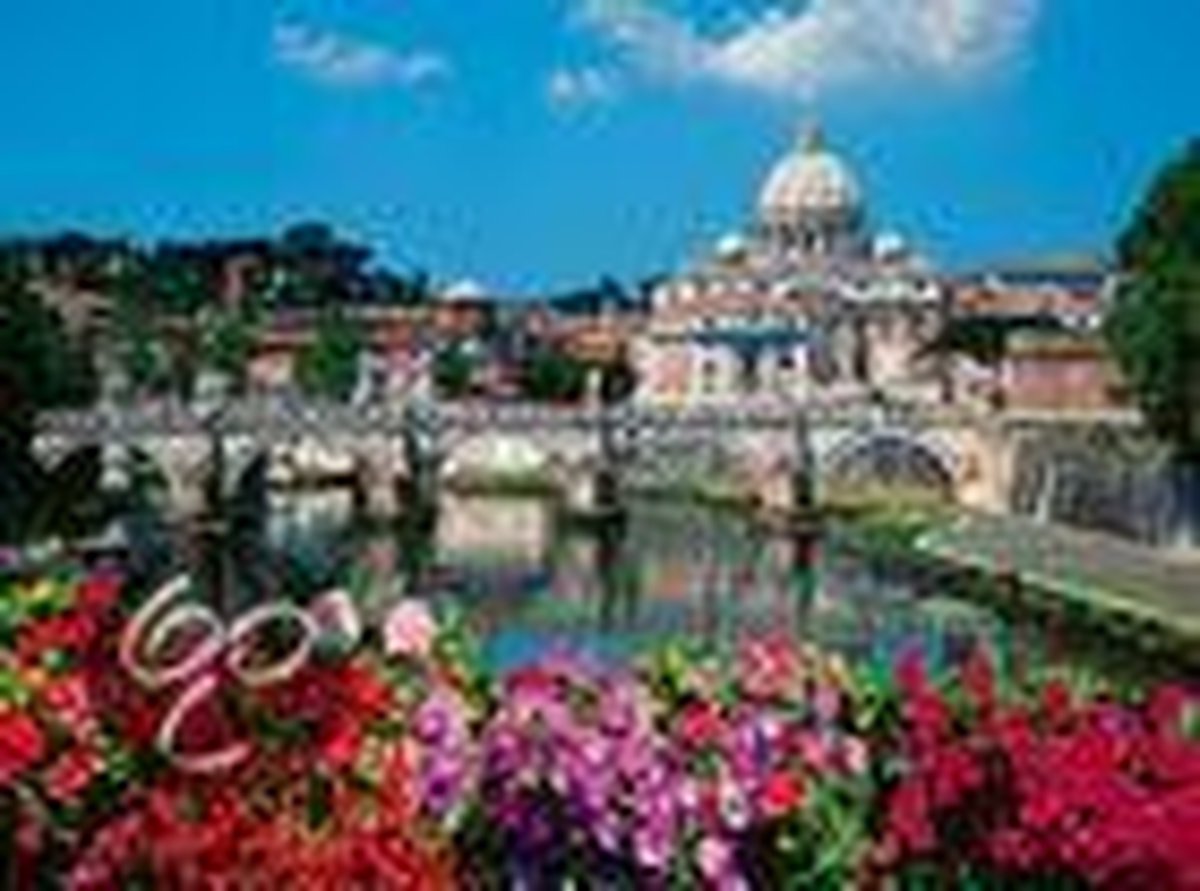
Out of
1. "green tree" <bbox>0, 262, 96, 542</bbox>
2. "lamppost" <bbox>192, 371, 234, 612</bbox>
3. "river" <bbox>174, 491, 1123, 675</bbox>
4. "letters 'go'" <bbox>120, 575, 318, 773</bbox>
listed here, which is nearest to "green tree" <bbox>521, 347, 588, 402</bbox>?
"river" <bbox>174, 491, 1123, 675</bbox>

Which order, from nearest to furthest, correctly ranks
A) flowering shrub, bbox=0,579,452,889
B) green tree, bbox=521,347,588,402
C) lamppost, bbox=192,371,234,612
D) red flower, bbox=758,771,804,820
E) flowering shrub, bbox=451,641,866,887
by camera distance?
flowering shrub, bbox=0,579,452,889 < flowering shrub, bbox=451,641,866,887 < red flower, bbox=758,771,804,820 < lamppost, bbox=192,371,234,612 < green tree, bbox=521,347,588,402

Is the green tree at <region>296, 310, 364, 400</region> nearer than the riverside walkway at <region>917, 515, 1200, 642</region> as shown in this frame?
No

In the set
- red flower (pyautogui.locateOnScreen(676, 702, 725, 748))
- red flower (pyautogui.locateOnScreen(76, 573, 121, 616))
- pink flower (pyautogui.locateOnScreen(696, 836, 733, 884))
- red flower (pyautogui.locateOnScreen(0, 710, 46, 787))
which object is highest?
red flower (pyautogui.locateOnScreen(76, 573, 121, 616))

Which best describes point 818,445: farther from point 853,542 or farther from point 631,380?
point 631,380

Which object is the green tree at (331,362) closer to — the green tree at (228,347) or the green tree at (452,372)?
the green tree at (228,347)

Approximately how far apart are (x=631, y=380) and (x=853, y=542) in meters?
70.8

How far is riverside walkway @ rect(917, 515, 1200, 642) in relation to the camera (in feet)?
178

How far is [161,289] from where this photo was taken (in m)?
152

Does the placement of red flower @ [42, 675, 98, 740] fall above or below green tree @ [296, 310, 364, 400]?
above

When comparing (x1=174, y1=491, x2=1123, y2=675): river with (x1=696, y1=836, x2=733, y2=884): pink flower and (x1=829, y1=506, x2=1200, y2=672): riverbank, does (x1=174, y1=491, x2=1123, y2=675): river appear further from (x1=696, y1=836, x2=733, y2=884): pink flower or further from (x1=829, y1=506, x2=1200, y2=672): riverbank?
(x1=696, y1=836, x2=733, y2=884): pink flower

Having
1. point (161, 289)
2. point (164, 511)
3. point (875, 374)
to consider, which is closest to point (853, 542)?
point (164, 511)

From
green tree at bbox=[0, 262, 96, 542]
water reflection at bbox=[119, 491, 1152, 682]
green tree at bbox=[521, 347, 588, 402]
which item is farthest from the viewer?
green tree at bbox=[521, 347, 588, 402]

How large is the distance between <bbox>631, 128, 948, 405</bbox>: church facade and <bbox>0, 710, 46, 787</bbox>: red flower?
124 m

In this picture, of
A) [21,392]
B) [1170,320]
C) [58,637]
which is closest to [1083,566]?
[1170,320]
